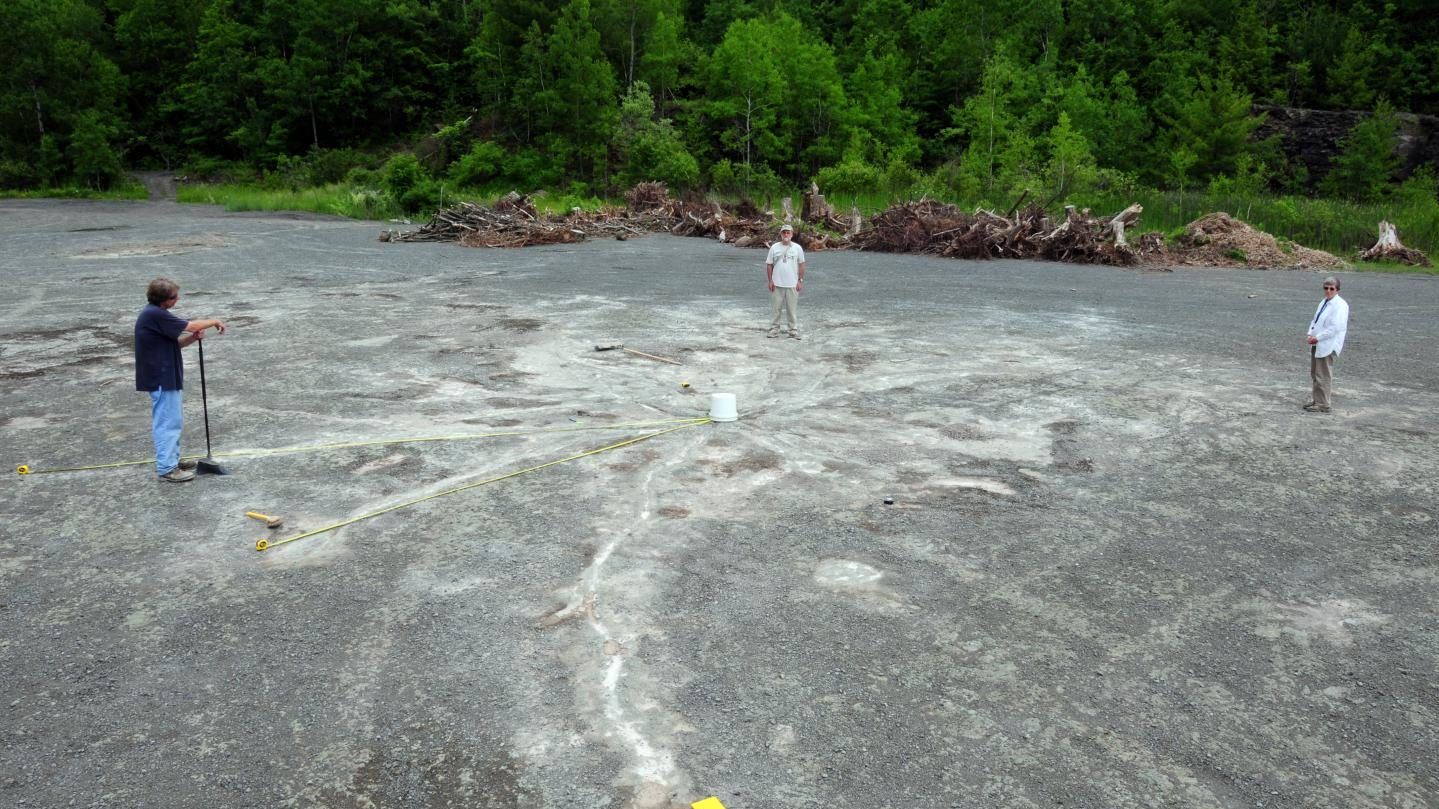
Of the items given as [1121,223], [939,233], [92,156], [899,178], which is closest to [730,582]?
[939,233]

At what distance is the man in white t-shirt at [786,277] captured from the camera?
47.8ft

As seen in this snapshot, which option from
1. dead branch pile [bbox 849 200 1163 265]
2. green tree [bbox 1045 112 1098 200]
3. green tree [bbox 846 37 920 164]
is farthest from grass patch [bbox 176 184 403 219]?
green tree [bbox 846 37 920 164]

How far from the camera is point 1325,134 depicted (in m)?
56.4

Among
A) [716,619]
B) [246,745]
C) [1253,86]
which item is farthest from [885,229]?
[1253,86]

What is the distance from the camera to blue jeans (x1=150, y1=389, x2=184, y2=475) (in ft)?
27.7

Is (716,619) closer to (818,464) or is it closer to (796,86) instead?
(818,464)

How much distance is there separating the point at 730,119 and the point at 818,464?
5507 centimetres

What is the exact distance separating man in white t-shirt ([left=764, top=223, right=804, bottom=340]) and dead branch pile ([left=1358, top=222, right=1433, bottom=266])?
20.1 metres

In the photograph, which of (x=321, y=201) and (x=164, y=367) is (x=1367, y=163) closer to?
(x=321, y=201)

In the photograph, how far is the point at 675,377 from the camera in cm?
1225

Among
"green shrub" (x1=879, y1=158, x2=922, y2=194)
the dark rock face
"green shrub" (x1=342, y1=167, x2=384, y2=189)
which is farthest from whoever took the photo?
the dark rock face

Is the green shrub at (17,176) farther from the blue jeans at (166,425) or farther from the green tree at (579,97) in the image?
the blue jeans at (166,425)

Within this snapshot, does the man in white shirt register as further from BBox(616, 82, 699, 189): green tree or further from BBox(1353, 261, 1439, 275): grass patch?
BBox(616, 82, 699, 189): green tree

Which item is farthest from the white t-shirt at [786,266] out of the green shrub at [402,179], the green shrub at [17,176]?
the green shrub at [17,176]
